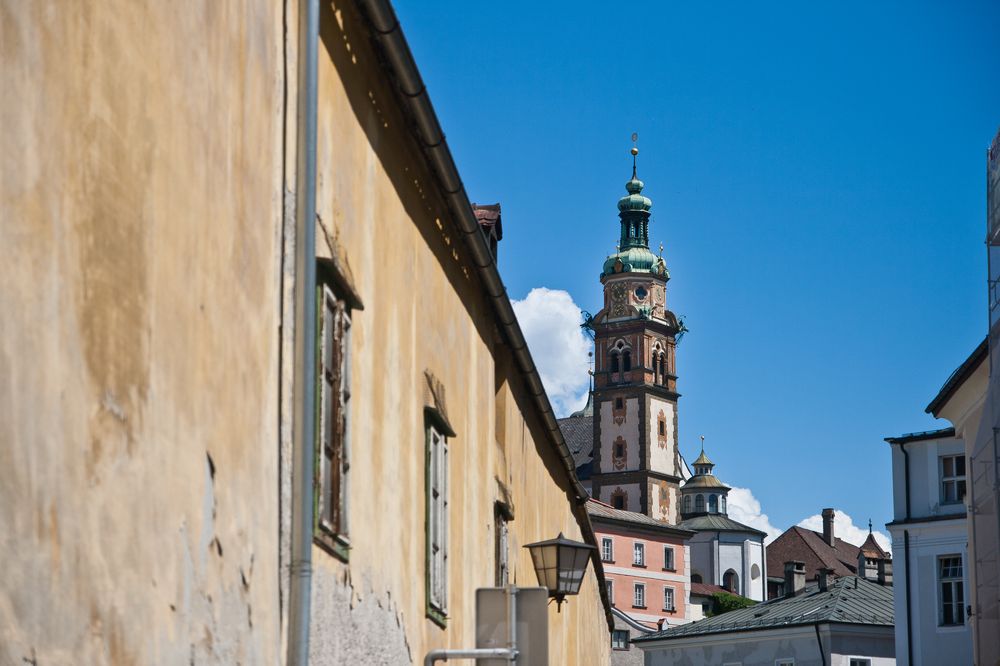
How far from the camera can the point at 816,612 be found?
5191 centimetres

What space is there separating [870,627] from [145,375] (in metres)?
47.4

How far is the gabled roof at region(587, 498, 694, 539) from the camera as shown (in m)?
104

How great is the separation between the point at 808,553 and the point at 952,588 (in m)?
90.4

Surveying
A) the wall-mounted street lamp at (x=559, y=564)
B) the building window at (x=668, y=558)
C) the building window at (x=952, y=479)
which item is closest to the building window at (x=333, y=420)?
the wall-mounted street lamp at (x=559, y=564)

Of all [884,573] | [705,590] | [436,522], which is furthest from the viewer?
[705,590]

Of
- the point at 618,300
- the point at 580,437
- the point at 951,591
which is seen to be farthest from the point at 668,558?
the point at 951,591

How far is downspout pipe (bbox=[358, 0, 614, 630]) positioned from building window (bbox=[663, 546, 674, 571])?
90.4m

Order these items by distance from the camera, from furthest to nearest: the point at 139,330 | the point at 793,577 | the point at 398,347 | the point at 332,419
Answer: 1. the point at 793,577
2. the point at 398,347
3. the point at 332,419
4. the point at 139,330

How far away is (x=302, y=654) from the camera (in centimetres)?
759

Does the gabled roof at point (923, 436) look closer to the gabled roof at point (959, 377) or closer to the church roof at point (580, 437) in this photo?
the gabled roof at point (959, 377)

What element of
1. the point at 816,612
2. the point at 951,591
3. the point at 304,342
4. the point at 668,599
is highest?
the point at 668,599

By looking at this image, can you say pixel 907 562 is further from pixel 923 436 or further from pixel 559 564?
pixel 559 564

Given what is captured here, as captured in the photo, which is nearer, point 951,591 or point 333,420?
point 333,420

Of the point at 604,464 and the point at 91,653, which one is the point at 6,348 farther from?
the point at 604,464
